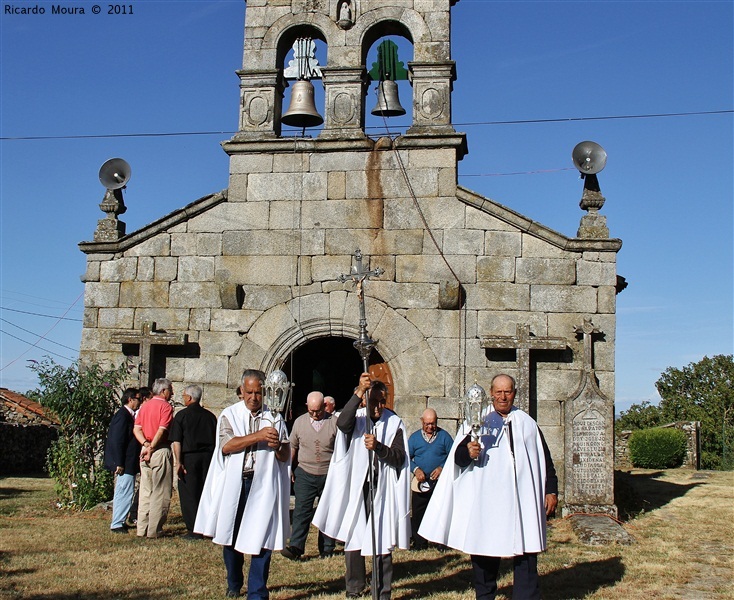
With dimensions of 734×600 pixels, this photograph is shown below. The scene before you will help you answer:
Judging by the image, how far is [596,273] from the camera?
10.9 meters

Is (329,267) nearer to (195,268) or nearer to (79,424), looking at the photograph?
(195,268)

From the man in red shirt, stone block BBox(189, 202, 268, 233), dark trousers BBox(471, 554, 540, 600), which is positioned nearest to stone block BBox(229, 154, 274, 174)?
stone block BBox(189, 202, 268, 233)

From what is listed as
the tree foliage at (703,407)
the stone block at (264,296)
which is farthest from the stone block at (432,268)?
the tree foliage at (703,407)

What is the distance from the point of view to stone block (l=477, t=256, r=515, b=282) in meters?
10.9

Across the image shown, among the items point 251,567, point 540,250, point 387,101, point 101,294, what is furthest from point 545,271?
point 251,567

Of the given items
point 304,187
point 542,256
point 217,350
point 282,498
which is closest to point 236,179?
point 304,187

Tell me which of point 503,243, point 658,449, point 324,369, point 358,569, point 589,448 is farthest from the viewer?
point 658,449

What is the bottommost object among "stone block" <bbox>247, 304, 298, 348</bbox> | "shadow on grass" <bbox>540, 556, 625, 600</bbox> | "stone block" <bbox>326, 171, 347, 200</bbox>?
"shadow on grass" <bbox>540, 556, 625, 600</bbox>

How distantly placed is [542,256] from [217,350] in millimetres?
4415

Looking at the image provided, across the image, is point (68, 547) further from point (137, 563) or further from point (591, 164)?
point (591, 164)

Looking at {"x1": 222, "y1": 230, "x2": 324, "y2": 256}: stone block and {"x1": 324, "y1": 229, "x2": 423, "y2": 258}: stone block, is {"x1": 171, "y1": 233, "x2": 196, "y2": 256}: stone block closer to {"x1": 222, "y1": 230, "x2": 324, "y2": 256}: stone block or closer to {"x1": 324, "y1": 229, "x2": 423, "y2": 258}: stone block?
{"x1": 222, "y1": 230, "x2": 324, "y2": 256}: stone block

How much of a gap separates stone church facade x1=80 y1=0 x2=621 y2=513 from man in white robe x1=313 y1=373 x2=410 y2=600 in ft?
13.0

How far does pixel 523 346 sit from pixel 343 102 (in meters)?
4.06

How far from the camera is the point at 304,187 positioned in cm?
1143
